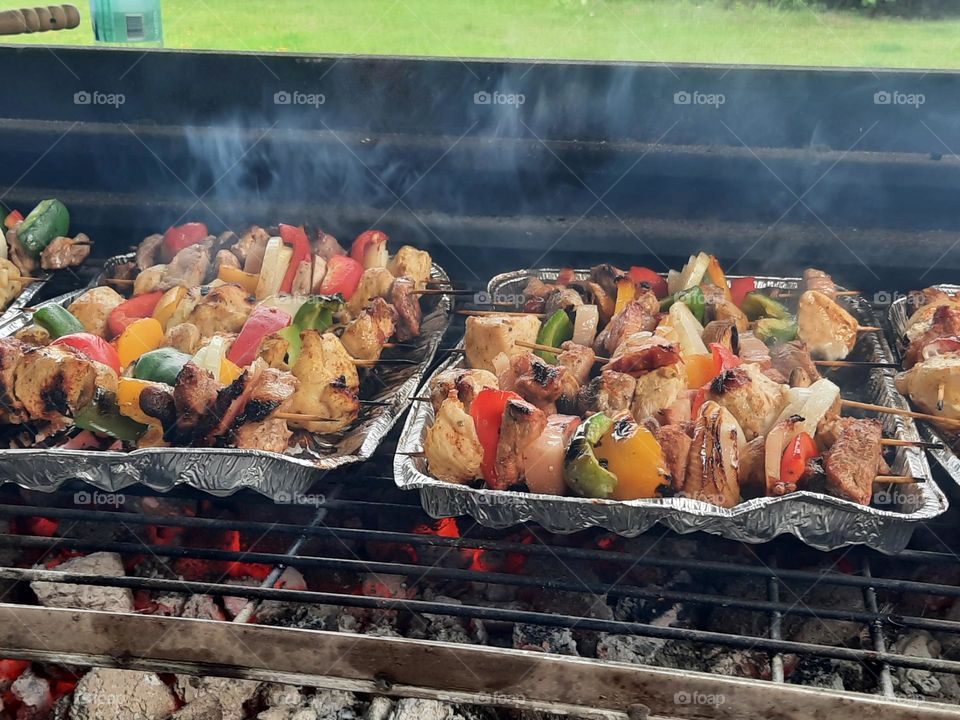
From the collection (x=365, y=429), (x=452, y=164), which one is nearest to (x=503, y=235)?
(x=452, y=164)

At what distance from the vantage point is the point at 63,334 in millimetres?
4211

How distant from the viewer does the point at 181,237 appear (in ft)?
16.3

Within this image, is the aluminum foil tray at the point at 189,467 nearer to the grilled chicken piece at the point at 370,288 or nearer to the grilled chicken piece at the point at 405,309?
the grilled chicken piece at the point at 405,309

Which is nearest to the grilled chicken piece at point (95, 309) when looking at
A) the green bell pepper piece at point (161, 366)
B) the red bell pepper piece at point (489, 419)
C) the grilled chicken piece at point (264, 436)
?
the green bell pepper piece at point (161, 366)

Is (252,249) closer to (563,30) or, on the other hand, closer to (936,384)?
(936,384)

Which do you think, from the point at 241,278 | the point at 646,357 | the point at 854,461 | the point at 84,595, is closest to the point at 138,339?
the point at 241,278

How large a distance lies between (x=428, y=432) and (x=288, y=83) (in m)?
2.33

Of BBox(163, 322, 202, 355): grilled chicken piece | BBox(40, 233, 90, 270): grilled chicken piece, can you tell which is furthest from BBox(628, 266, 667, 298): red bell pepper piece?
BBox(40, 233, 90, 270): grilled chicken piece

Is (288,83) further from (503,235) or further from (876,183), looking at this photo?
(876,183)

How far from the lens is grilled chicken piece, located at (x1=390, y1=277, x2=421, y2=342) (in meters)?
4.40

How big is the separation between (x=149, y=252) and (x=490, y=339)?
2.21 meters

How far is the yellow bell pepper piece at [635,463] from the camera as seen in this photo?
3.12 meters

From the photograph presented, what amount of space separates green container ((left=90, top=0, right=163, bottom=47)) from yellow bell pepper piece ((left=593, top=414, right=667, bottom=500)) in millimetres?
4316

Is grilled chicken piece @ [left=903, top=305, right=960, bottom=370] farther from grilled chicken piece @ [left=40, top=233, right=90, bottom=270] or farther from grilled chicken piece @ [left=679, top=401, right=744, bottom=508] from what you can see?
grilled chicken piece @ [left=40, top=233, right=90, bottom=270]
